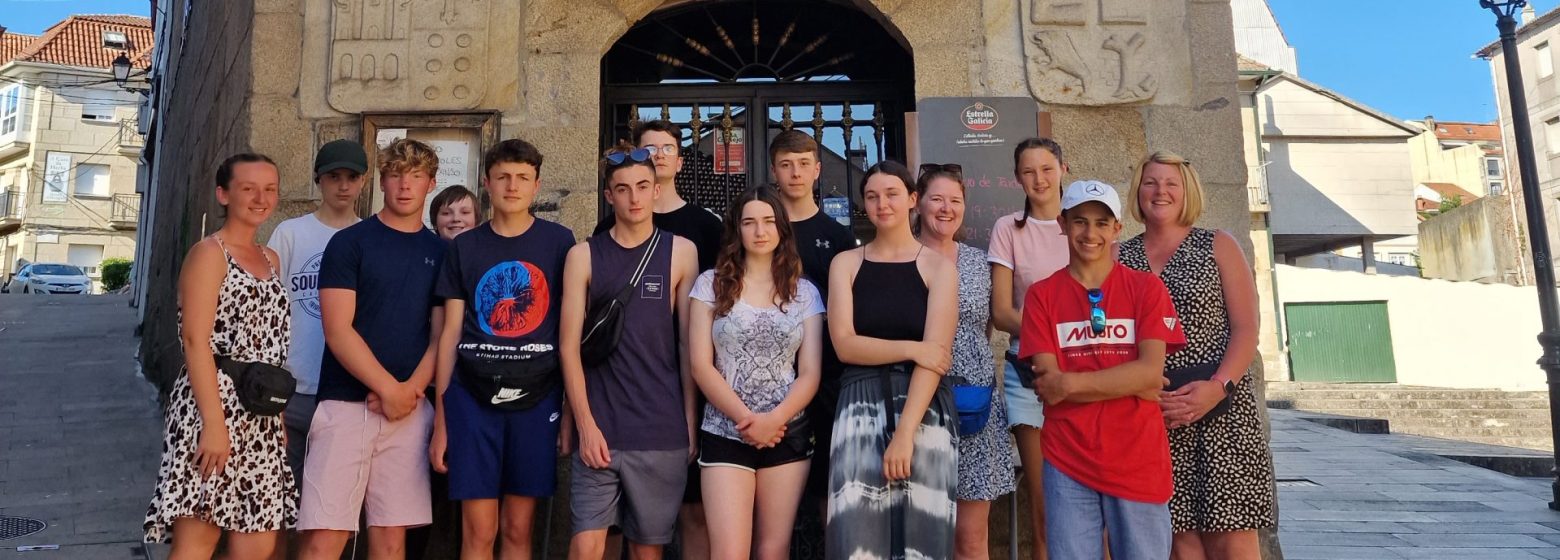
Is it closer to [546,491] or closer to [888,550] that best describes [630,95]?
[546,491]

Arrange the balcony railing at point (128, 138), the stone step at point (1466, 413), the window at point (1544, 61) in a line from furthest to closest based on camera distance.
A: 1. the balcony railing at point (128, 138)
2. the window at point (1544, 61)
3. the stone step at point (1466, 413)

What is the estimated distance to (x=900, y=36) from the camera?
485cm

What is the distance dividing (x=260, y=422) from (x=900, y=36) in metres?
3.43

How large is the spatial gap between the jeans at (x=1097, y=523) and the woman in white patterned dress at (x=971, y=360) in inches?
13.6

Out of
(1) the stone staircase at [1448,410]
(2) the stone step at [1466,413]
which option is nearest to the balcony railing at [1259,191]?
(1) the stone staircase at [1448,410]

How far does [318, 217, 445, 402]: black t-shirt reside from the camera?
301 cm

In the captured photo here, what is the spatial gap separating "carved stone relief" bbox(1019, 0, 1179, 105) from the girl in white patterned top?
7.20 feet

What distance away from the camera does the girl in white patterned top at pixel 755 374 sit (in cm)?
286

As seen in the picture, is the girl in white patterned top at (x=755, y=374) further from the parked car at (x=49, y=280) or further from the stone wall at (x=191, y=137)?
the parked car at (x=49, y=280)

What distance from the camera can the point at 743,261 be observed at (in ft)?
10.0

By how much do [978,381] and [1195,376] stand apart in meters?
0.67

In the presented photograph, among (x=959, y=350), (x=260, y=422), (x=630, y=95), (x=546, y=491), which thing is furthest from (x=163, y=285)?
(x=959, y=350)

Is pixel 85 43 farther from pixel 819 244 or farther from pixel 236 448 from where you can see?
pixel 819 244

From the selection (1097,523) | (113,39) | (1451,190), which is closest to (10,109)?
(113,39)
